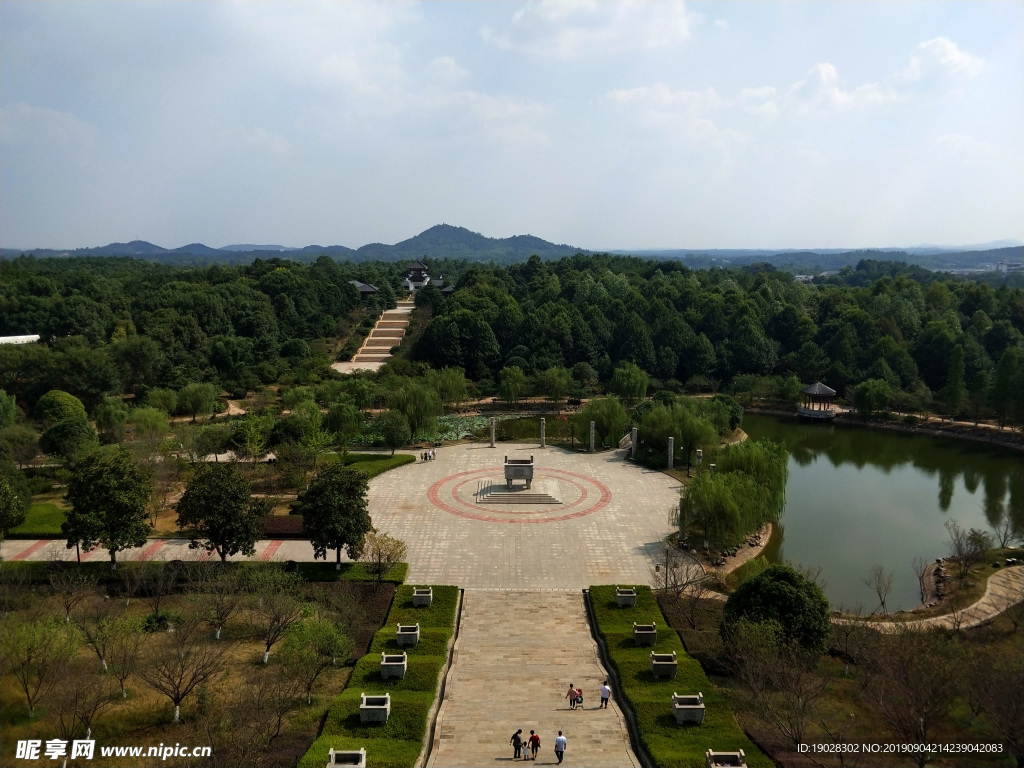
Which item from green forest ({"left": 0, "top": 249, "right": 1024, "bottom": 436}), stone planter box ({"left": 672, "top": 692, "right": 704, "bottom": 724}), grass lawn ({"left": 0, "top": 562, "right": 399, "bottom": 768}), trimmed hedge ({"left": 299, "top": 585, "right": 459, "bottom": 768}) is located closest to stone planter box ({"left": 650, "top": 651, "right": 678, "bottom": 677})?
stone planter box ({"left": 672, "top": 692, "right": 704, "bottom": 724})

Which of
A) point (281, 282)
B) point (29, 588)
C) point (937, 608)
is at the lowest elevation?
point (937, 608)

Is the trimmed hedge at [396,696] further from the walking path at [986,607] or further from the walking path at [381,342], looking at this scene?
the walking path at [381,342]

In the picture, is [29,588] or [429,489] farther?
[429,489]

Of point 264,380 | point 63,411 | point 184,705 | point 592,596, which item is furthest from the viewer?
point 264,380

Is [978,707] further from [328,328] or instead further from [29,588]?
[328,328]

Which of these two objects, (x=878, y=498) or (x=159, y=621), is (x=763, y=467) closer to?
(x=878, y=498)

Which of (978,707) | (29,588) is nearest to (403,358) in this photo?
(29,588)
